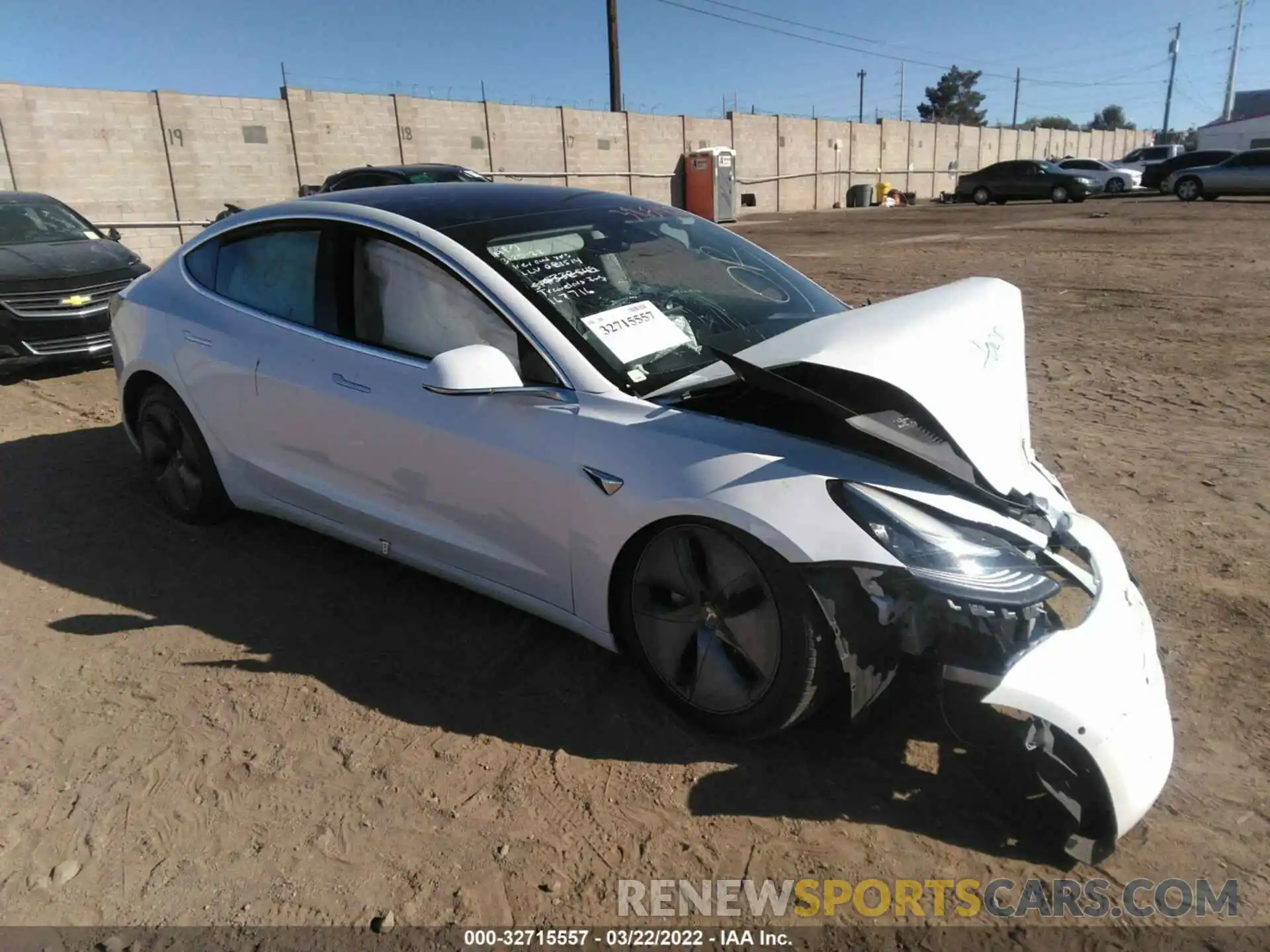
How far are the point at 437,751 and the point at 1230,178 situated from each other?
32290 mm

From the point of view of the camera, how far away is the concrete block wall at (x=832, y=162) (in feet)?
134

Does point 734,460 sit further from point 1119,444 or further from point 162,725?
point 1119,444

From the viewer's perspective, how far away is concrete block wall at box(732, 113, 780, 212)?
Result: 120ft

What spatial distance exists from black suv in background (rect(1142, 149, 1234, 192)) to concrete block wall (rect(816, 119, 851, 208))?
1301 cm

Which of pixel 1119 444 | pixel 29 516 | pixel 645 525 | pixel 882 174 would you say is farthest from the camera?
pixel 882 174

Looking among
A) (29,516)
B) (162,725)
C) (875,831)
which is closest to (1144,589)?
(875,831)

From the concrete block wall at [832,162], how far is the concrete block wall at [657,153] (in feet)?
32.1

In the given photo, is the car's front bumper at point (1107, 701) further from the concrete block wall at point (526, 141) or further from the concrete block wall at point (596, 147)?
the concrete block wall at point (596, 147)

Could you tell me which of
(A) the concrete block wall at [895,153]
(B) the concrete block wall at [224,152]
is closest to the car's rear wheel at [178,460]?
(B) the concrete block wall at [224,152]

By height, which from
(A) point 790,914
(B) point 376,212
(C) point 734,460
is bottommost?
(A) point 790,914

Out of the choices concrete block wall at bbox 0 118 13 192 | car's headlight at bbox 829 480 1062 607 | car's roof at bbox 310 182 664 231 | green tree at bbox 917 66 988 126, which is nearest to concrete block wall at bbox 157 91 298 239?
concrete block wall at bbox 0 118 13 192

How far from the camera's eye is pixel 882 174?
4597cm

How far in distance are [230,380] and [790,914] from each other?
3.16 meters

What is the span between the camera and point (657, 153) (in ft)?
109
